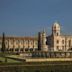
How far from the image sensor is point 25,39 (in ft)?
352

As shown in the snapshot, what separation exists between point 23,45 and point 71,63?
204 feet

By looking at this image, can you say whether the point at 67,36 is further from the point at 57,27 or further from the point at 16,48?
the point at 16,48

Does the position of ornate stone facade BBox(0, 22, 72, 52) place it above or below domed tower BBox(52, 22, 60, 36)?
below

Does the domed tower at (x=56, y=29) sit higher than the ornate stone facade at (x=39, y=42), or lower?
higher

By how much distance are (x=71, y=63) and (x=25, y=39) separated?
63.0 meters

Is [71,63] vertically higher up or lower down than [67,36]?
lower down

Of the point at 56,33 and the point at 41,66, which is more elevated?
the point at 56,33

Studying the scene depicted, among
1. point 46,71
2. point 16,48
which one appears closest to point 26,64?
point 46,71

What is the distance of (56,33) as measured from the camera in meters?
108

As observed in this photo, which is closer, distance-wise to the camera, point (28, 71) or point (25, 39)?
point (28, 71)

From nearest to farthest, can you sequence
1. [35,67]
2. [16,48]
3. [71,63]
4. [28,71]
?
[28,71] → [35,67] → [71,63] → [16,48]

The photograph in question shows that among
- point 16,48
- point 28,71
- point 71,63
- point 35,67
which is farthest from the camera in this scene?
point 16,48

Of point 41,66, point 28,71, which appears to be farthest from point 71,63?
point 28,71

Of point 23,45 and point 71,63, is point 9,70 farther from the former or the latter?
point 23,45
